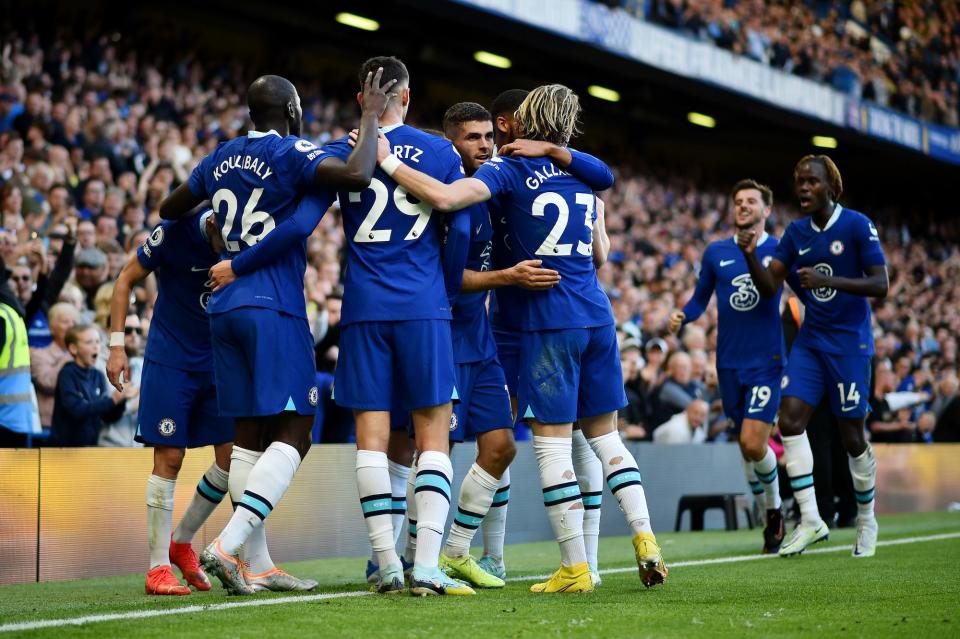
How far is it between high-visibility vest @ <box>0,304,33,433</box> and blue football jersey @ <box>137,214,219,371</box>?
6.61 feet

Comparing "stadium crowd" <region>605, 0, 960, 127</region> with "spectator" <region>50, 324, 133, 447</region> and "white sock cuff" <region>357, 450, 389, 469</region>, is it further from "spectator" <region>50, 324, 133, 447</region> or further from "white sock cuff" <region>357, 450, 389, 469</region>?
A: "white sock cuff" <region>357, 450, 389, 469</region>

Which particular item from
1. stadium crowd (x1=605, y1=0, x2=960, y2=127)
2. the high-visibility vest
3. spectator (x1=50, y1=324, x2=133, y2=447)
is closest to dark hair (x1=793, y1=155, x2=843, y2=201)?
spectator (x1=50, y1=324, x2=133, y2=447)

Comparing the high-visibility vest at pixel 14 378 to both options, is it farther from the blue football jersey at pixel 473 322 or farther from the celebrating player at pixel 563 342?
the celebrating player at pixel 563 342

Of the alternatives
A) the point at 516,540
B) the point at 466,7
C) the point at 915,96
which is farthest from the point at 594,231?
the point at 915,96

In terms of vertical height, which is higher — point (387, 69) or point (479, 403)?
point (387, 69)

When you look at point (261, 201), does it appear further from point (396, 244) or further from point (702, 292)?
point (702, 292)

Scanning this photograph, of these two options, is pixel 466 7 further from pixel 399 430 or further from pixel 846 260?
pixel 399 430

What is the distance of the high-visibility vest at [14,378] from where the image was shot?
748 centimetres

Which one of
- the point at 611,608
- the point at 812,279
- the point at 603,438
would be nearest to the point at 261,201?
the point at 603,438

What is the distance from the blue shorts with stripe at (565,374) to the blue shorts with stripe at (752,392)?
295cm

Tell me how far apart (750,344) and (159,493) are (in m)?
4.28

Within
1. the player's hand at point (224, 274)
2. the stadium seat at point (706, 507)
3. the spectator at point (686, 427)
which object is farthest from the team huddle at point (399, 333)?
the spectator at point (686, 427)

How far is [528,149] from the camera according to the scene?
542 cm

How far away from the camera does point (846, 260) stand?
7.71 metres
